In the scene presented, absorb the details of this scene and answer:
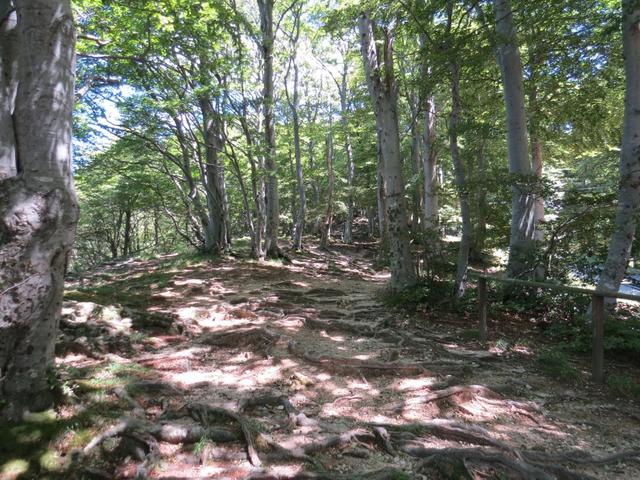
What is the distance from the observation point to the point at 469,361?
488 cm

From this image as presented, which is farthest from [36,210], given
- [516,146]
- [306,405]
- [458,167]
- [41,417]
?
[516,146]

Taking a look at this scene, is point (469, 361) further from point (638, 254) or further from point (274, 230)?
point (274, 230)

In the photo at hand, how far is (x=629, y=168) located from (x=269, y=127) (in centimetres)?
1128

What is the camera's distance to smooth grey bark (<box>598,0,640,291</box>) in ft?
16.6

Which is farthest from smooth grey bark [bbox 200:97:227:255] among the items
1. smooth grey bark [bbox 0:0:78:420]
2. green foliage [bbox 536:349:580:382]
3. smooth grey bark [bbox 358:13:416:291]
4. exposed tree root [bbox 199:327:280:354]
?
Answer: green foliage [bbox 536:349:580:382]

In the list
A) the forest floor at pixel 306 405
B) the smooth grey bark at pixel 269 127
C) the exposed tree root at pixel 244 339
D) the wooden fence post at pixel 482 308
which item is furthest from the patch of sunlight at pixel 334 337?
the smooth grey bark at pixel 269 127

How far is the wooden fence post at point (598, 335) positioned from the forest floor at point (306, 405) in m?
0.17

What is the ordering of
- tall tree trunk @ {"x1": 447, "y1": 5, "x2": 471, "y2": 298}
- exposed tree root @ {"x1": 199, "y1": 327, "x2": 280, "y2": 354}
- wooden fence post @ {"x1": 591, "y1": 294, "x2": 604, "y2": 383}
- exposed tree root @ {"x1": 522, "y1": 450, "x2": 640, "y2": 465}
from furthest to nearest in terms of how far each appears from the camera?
1. tall tree trunk @ {"x1": 447, "y1": 5, "x2": 471, "y2": 298}
2. exposed tree root @ {"x1": 199, "y1": 327, "x2": 280, "y2": 354}
3. wooden fence post @ {"x1": 591, "y1": 294, "x2": 604, "y2": 383}
4. exposed tree root @ {"x1": 522, "y1": 450, "x2": 640, "y2": 465}

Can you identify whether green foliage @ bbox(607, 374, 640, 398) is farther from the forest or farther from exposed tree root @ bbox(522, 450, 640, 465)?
exposed tree root @ bbox(522, 450, 640, 465)

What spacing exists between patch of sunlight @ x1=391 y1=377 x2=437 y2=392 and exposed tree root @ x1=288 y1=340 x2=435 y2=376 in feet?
0.47

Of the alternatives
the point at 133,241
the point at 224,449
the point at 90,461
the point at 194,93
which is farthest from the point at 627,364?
the point at 133,241

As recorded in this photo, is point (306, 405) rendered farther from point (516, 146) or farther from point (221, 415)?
Answer: point (516, 146)

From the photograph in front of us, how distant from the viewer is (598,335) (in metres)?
4.11

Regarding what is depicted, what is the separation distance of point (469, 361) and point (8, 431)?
4.71 m
